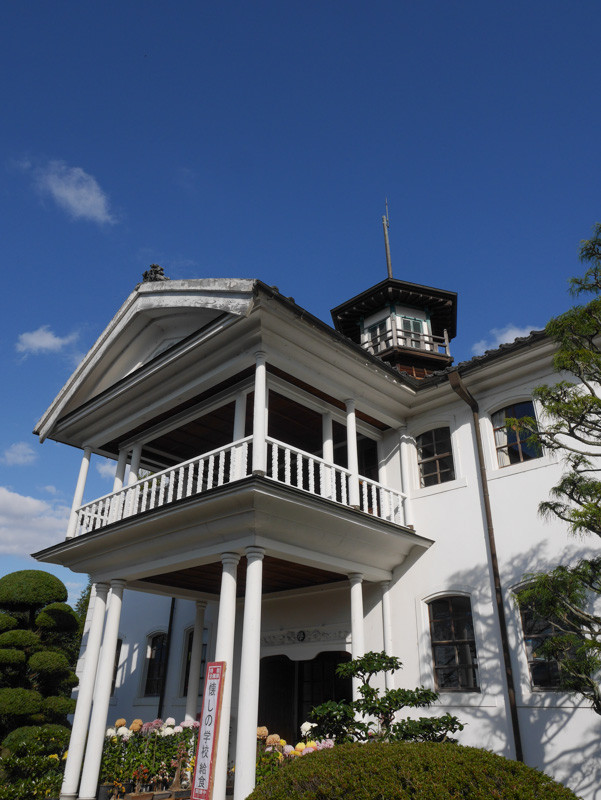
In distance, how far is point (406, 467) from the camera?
1229cm

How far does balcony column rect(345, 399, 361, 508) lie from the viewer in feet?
33.0

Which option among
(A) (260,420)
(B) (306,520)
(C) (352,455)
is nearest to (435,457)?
(C) (352,455)

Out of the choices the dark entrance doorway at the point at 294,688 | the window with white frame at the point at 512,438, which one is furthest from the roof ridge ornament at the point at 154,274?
the dark entrance doorway at the point at 294,688

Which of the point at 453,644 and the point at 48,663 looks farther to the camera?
the point at 48,663

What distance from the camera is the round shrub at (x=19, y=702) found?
40.3 ft

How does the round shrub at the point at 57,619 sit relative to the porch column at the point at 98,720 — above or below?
above

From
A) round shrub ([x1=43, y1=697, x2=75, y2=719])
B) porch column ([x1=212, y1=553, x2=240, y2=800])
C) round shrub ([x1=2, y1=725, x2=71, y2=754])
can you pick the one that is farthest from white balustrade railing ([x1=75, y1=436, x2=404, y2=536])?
round shrub ([x1=43, y1=697, x2=75, y2=719])

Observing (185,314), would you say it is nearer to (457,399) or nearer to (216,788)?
(457,399)

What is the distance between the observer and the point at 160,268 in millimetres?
11812

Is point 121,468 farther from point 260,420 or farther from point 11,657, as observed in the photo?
point 260,420

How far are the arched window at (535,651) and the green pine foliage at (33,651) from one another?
32.8 ft

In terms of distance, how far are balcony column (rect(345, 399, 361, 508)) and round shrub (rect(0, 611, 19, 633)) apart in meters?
8.99

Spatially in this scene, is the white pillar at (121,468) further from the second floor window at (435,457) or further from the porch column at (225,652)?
the second floor window at (435,457)

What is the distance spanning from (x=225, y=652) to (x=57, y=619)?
7.82m
